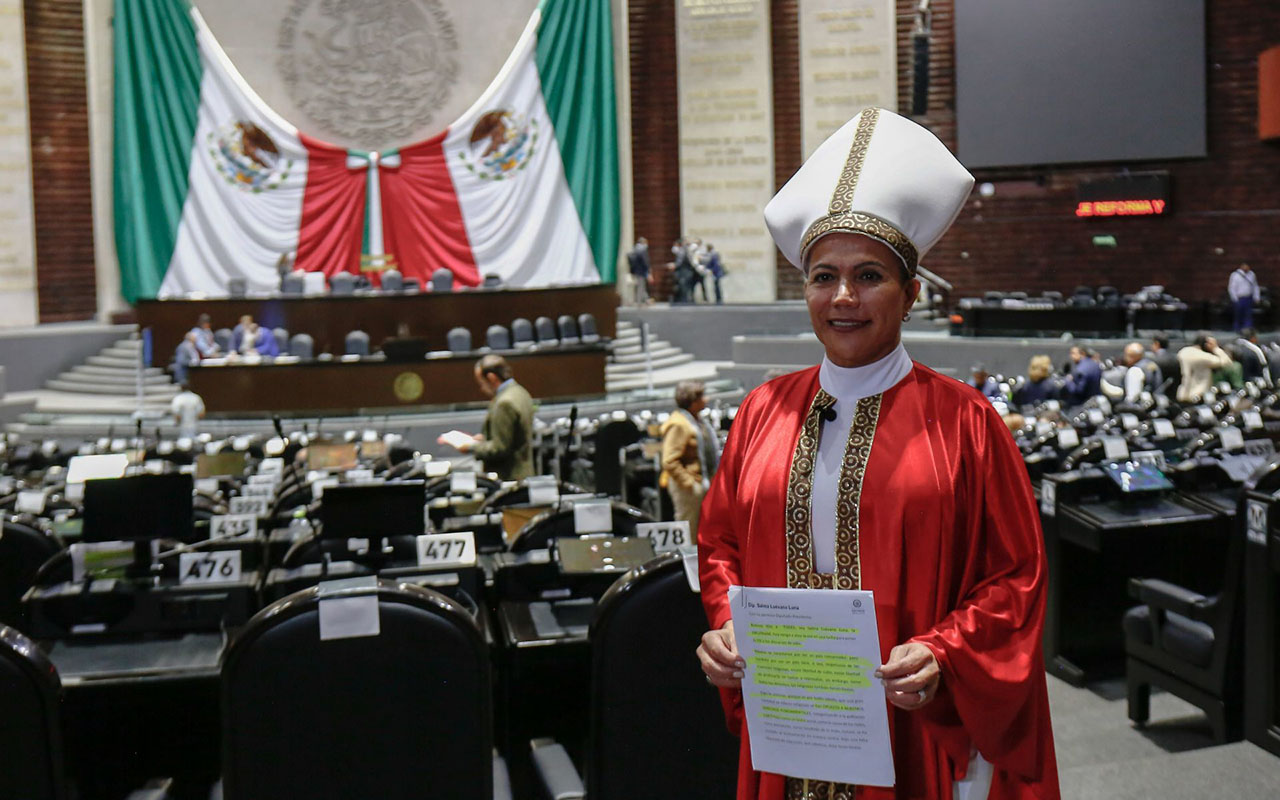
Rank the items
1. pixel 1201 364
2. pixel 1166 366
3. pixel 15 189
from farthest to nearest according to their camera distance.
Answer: pixel 15 189, pixel 1166 366, pixel 1201 364

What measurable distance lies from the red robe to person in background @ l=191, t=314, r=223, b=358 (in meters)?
13.8

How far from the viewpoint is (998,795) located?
6.18 ft

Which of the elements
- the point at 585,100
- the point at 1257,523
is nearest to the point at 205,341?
the point at 585,100

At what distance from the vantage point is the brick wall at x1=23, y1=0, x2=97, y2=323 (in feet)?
60.1

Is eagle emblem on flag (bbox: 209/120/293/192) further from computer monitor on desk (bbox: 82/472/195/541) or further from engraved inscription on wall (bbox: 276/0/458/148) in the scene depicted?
computer monitor on desk (bbox: 82/472/195/541)

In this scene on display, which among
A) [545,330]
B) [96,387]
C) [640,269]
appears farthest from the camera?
[640,269]

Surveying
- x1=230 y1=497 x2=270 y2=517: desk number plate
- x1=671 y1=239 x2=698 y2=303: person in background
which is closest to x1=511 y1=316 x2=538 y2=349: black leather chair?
x1=671 y1=239 x2=698 y2=303: person in background

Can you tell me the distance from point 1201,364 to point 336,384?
8567mm

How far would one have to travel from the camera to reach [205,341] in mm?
14883

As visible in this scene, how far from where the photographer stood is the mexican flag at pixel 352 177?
18422 mm

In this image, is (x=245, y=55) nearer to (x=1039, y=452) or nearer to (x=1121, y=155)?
(x=1121, y=155)

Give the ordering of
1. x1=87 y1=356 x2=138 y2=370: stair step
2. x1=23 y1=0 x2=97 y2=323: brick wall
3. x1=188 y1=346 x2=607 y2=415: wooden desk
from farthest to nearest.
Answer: x1=23 y1=0 x2=97 y2=323: brick wall → x1=87 y1=356 x2=138 y2=370: stair step → x1=188 y1=346 x2=607 y2=415: wooden desk

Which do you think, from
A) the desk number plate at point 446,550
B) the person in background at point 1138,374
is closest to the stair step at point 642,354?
the person in background at point 1138,374

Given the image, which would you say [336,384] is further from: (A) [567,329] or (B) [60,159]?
(B) [60,159]
